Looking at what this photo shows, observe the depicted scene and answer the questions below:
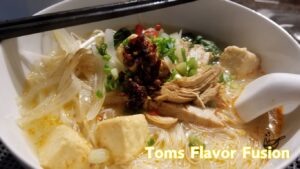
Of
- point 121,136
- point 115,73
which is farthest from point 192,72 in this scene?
point 121,136

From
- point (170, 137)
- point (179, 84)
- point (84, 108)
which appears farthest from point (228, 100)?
point (84, 108)

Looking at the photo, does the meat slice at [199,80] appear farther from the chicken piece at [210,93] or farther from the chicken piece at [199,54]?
the chicken piece at [199,54]

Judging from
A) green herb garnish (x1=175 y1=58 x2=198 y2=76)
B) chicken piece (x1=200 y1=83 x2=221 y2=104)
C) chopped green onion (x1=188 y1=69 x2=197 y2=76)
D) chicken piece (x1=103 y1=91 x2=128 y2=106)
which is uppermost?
green herb garnish (x1=175 y1=58 x2=198 y2=76)

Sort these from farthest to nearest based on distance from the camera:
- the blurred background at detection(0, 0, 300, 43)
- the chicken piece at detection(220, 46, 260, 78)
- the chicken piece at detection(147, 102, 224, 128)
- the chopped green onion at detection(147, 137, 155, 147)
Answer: the blurred background at detection(0, 0, 300, 43)
the chicken piece at detection(220, 46, 260, 78)
the chicken piece at detection(147, 102, 224, 128)
the chopped green onion at detection(147, 137, 155, 147)

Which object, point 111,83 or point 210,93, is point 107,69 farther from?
Result: point 210,93

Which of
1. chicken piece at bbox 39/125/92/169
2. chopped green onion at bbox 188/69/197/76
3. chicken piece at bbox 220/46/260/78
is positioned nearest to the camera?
chicken piece at bbox 39/125/92/169

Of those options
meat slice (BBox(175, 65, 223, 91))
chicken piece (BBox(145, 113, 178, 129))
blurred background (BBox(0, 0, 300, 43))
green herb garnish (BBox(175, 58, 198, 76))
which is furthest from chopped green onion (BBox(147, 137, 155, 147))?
blurred background (BBox(0, 0, 300, 43))

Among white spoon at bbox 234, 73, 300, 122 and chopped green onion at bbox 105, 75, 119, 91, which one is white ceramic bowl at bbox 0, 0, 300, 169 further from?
chopped green onion at bbox 105, 75, 119, 91
